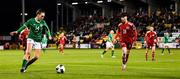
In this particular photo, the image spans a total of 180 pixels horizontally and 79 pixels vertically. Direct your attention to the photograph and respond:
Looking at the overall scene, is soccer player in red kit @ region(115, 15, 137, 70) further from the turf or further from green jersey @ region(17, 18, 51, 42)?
green jersey @ region(17, 18, 51, 42)

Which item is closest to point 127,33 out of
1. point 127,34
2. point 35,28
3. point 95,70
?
point 127,34

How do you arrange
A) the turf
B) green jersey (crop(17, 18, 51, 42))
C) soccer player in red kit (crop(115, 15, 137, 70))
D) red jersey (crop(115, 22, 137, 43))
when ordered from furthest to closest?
red jersey (crop(115, 22, 137, 43))
soccer player in red kit (crop(115, 15, 137, 70))
green jersey (crop(17, 18, 51, 42))
the turf

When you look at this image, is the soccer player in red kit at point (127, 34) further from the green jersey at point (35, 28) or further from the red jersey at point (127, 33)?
the green jersey at point (35, 28)

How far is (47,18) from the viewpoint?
104 m

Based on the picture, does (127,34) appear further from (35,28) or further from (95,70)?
(35,28)

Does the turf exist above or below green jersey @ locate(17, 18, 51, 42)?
below

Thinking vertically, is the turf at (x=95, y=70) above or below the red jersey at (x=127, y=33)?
below

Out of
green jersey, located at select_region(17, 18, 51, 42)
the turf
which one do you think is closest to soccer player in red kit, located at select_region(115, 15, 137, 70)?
the turf

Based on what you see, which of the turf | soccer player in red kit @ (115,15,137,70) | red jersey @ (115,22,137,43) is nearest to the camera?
the turf

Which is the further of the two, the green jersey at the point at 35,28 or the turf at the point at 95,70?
the green jersey at the point at 35,28

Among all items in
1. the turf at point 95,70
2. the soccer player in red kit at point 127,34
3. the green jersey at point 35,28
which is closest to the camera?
the turf at point 95,70

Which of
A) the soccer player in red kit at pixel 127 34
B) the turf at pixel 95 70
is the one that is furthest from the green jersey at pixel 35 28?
the soccer player in red kit at pixel 127 34

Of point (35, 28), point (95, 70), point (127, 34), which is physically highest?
point (35, 28)

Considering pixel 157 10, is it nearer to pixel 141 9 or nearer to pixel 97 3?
pixel 141 9
